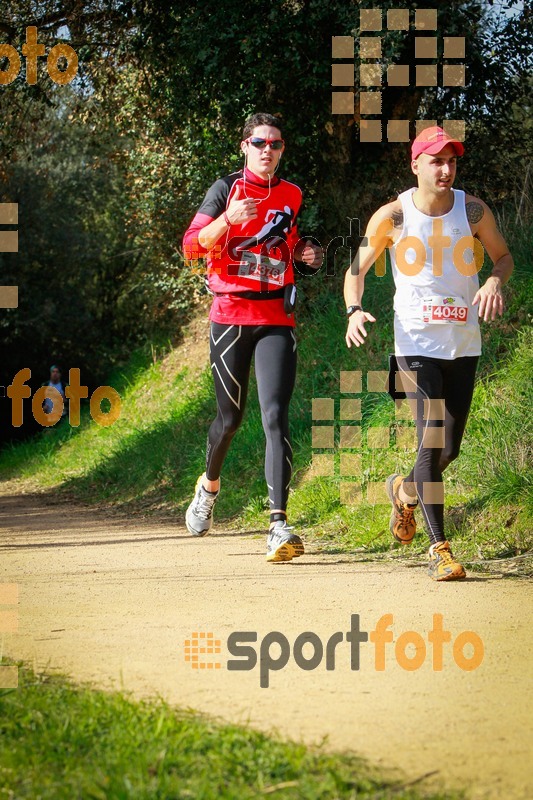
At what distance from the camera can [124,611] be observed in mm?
5039

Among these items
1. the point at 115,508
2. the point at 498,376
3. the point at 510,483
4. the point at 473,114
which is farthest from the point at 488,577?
the point at 473,114

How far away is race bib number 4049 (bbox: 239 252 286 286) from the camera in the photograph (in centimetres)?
661

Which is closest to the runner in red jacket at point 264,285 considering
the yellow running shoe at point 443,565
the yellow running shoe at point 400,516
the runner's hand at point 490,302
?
the yellow running shoe at point 400,516

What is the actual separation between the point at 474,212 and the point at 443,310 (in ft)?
1.97

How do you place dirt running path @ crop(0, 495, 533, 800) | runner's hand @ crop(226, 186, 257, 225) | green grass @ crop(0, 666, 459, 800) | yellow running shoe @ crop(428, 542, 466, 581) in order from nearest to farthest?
1. green grass @ crop(0, 666, 459, 800)
2. dirt running path @ crop(0, 495, 533, 800)
3. yellow running shoe @ crop(428, 542, 466, 581)
4. runner's hand @ crop(226, 186, 257, 225)

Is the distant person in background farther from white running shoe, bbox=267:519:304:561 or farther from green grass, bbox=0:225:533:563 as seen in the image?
white running shoe, bbox=267:519:304:561

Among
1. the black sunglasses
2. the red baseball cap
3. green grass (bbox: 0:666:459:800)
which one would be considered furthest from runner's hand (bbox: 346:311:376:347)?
green grass (bbox: 0:666:459:800)

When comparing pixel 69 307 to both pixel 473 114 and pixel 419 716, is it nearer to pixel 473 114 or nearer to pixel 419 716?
pixel 473 114

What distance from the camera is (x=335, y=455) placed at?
9281mm

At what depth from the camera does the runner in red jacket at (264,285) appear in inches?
259

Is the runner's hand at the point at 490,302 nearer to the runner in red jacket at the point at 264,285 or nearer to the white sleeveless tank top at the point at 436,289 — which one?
the white sleeveless tank top at the point at 436,289

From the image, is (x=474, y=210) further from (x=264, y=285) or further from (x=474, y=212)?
(x=264, y=285)

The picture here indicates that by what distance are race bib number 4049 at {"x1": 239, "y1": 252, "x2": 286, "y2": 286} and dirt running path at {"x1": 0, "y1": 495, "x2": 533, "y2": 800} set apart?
1.70 meters

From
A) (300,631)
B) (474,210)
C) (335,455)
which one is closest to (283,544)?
(300,631)
